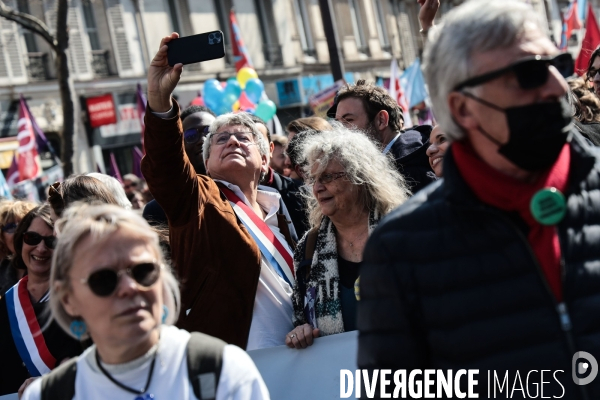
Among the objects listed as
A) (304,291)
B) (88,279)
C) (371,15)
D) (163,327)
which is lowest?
(304,291)

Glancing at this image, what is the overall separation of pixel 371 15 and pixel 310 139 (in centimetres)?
2873

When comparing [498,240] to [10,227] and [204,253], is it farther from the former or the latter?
[10,227]

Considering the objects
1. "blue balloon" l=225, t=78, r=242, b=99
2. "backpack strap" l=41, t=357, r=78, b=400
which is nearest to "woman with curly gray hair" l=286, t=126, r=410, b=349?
"backpack strap" l=41, t=357, r=78, b=400

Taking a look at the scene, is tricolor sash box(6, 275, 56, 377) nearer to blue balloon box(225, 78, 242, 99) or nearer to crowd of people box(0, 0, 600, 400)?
crowd of people box(0, 0, 600, 400)

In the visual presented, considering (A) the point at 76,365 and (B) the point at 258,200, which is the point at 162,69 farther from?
(A) the point at 76,365

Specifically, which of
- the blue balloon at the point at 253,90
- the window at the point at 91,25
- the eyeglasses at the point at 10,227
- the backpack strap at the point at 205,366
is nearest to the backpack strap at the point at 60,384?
the backpack strap at the point at 205,366

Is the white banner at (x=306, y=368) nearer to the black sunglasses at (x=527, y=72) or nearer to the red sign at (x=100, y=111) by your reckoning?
the black sunglasses at (x=527, y=72)

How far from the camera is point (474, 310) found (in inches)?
77.4

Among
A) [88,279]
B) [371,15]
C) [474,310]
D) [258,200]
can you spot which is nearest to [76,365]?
[88,279]

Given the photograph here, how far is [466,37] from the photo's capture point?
2031 millimetres

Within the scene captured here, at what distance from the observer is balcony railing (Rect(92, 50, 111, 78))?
22469 millimetres

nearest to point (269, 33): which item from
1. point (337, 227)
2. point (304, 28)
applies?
point (304, 28)

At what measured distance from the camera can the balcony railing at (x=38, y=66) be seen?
21.0 meters

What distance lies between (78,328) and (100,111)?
20.0 meters
